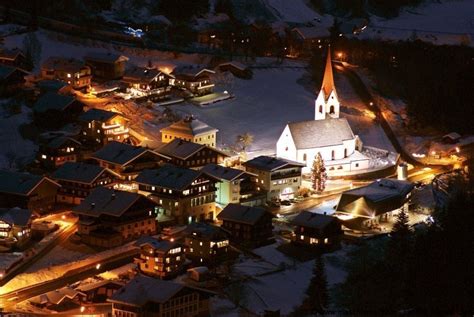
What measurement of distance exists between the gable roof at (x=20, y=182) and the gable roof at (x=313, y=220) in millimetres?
10793

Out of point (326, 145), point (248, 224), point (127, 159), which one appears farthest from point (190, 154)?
point (326, 145)

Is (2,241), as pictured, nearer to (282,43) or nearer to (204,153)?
(204,153)

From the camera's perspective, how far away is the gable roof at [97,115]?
6259 centimetres

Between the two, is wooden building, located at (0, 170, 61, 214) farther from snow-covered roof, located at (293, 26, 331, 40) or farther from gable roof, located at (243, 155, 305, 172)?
snow-covered roof, located at (293, 26, 331, 40)

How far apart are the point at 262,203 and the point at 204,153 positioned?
3.99 m

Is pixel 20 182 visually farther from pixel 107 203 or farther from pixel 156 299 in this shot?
pixel 156 299

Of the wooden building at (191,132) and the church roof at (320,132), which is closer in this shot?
the wooden building at (191,132)

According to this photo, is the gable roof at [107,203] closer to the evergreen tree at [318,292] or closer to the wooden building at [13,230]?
the wooden building at [13,230]

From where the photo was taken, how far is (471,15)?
3848 inches

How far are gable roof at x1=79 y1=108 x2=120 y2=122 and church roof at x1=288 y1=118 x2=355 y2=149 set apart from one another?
8.82 meters

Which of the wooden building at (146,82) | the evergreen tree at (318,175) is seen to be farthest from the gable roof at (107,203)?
the wooden building at (146,82)

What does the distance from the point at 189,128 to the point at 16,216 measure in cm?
1282

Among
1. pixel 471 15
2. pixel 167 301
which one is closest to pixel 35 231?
pixel 167 301

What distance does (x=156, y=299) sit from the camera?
148ft
